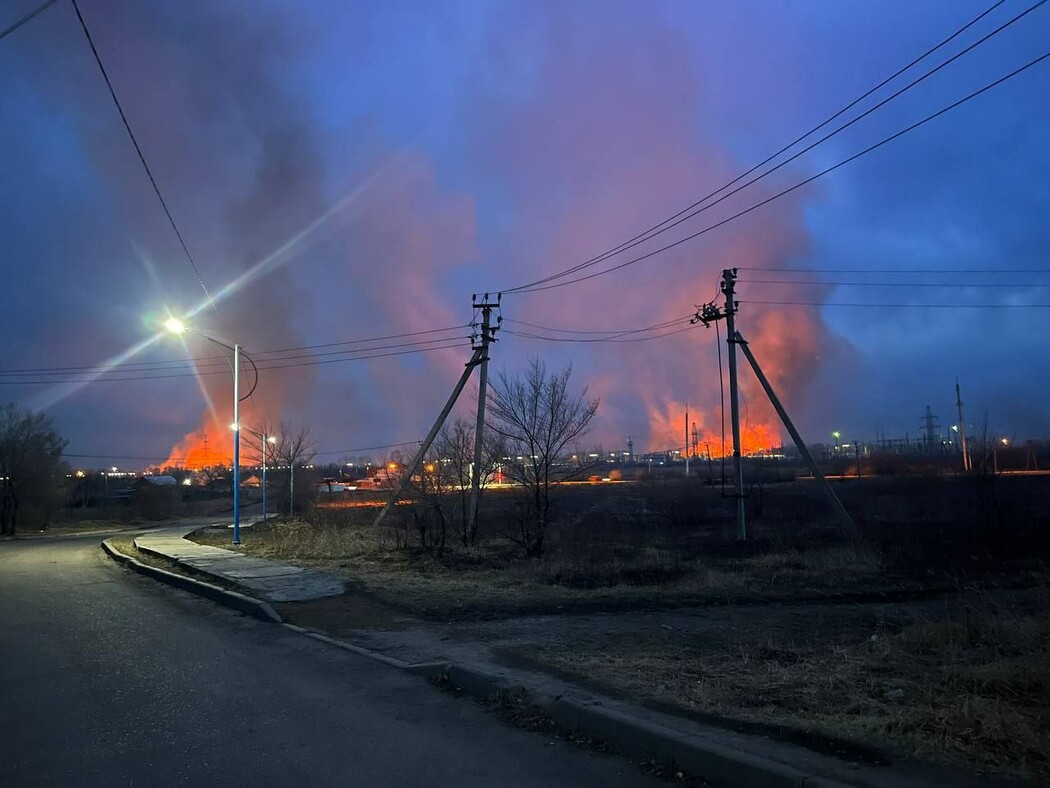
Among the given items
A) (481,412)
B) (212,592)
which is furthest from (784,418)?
(212,592)

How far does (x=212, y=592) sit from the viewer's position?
14.1 metres

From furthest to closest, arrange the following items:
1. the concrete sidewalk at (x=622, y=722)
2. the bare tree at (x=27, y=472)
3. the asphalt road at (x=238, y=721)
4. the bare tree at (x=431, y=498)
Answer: the bare tree at (x=27, y=472)
the bare tree at (x=431, y=498)
the asphalt road at (x=238, y=721)
the concrete sidewalk at (x=622, y=722)

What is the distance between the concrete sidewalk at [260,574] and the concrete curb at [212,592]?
44 centimetres

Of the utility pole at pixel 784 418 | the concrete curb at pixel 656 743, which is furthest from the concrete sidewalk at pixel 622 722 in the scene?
the utility pole at pixel 784 418

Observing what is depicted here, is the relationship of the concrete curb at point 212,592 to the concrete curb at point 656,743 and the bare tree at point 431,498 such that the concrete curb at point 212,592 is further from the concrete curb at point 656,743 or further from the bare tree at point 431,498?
the bare tree at point 431,498

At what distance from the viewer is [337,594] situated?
13.7 m

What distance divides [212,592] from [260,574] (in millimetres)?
2185

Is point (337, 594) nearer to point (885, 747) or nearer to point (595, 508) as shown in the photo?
point (885, 747)

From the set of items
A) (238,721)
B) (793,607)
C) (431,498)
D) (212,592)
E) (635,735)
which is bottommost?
(793,607)

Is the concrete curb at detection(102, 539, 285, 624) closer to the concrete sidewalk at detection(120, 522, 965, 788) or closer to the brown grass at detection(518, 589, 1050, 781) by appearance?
the concrete sidewalk at detection(120, 522, 965, 788)

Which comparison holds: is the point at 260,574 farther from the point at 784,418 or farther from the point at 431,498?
the point at 784,418

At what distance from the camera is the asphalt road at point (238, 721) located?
5.05 metres

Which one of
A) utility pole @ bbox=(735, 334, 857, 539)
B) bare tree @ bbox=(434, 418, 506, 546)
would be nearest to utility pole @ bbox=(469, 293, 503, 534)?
bare tree @ bbox=(434, 418, 506, 546)

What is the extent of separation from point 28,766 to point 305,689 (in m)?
2.57
